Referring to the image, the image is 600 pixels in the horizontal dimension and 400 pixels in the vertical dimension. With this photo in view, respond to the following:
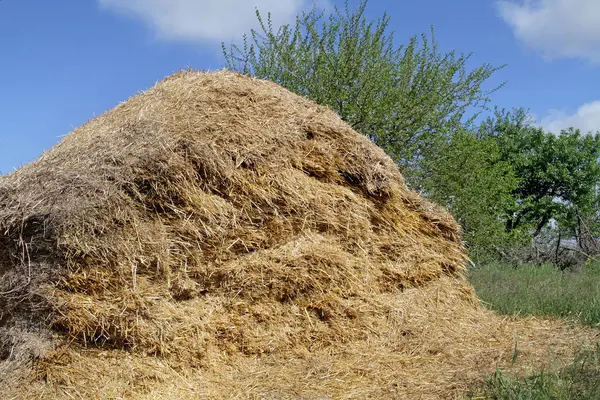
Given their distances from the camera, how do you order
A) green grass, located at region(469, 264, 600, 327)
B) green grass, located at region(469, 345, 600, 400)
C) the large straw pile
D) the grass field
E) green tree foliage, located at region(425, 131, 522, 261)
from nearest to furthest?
1. green grass, located at region(469, 345, 600, 400)
2. the grass field
3. the large straw pile
4. green grass, located at region(469, 264, 600, 327)
5. green tree foliage, located at region(425, 131, 522, 261)

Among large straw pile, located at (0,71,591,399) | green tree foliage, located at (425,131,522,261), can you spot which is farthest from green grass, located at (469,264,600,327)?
green tree foliage, located at (425,131,522,261)

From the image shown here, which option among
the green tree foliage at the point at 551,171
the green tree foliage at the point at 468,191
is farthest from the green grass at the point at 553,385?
the green tree foliage at the point at 551,171

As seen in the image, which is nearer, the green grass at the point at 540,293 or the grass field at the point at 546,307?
the grass field at the point at 546,307

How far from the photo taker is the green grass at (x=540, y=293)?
776 cm

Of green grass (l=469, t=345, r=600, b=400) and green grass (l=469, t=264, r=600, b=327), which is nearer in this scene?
green grass (l=469, t=345, r=600, b=400)

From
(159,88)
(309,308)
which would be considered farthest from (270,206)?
(159,88)

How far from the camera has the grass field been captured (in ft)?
14.6

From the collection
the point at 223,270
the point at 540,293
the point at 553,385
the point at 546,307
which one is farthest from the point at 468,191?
the point at 553,385

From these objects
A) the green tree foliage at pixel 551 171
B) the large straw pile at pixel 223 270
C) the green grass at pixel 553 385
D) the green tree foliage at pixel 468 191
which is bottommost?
the green grass at pixel 553 385

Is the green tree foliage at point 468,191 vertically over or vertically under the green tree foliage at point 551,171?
under

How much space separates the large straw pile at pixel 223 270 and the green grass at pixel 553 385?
0.33 metres

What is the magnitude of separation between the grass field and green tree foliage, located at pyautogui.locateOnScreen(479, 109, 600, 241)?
1596cm

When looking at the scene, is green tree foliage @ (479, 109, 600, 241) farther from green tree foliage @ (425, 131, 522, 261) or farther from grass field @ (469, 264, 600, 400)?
grass field @ (469, 264, 600, 400)

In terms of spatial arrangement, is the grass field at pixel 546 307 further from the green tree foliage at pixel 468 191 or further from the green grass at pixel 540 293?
the green tree foliage at pixel 468 191
